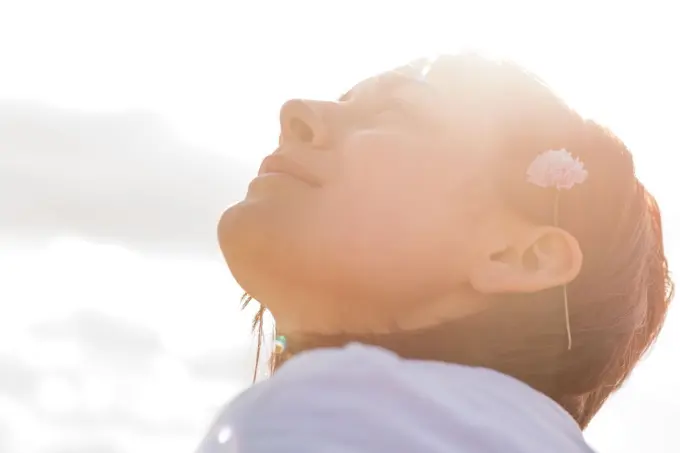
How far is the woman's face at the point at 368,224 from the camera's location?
1827mm

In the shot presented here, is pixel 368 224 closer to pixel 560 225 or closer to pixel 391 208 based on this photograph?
pixel 391 208

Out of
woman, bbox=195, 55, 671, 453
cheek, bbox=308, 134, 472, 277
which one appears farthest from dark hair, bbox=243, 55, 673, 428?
cheek, bbox=308, 134, 472, 277

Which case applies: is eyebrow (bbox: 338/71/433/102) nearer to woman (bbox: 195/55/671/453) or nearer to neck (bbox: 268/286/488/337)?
woman (bbox: 195/55/671/453)

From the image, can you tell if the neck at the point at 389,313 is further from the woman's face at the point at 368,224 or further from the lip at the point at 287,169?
the lip at the point at 287,169

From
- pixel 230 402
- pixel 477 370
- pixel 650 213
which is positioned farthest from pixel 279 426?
pixel 650 213

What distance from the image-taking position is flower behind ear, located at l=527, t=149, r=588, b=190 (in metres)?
1.91

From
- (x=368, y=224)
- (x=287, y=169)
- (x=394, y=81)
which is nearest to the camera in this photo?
(x=368, y=224)

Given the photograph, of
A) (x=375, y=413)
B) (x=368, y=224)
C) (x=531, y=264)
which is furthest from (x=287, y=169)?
(x=375, y=413)

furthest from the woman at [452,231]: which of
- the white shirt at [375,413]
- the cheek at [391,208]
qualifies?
the white shirt at [375,413]

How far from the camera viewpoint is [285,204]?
187 centimetres

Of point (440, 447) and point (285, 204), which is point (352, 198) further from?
point (440, 447)

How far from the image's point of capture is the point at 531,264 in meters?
1.88

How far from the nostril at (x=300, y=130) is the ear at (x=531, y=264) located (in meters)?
0.46

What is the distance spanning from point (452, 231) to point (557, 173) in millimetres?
253
